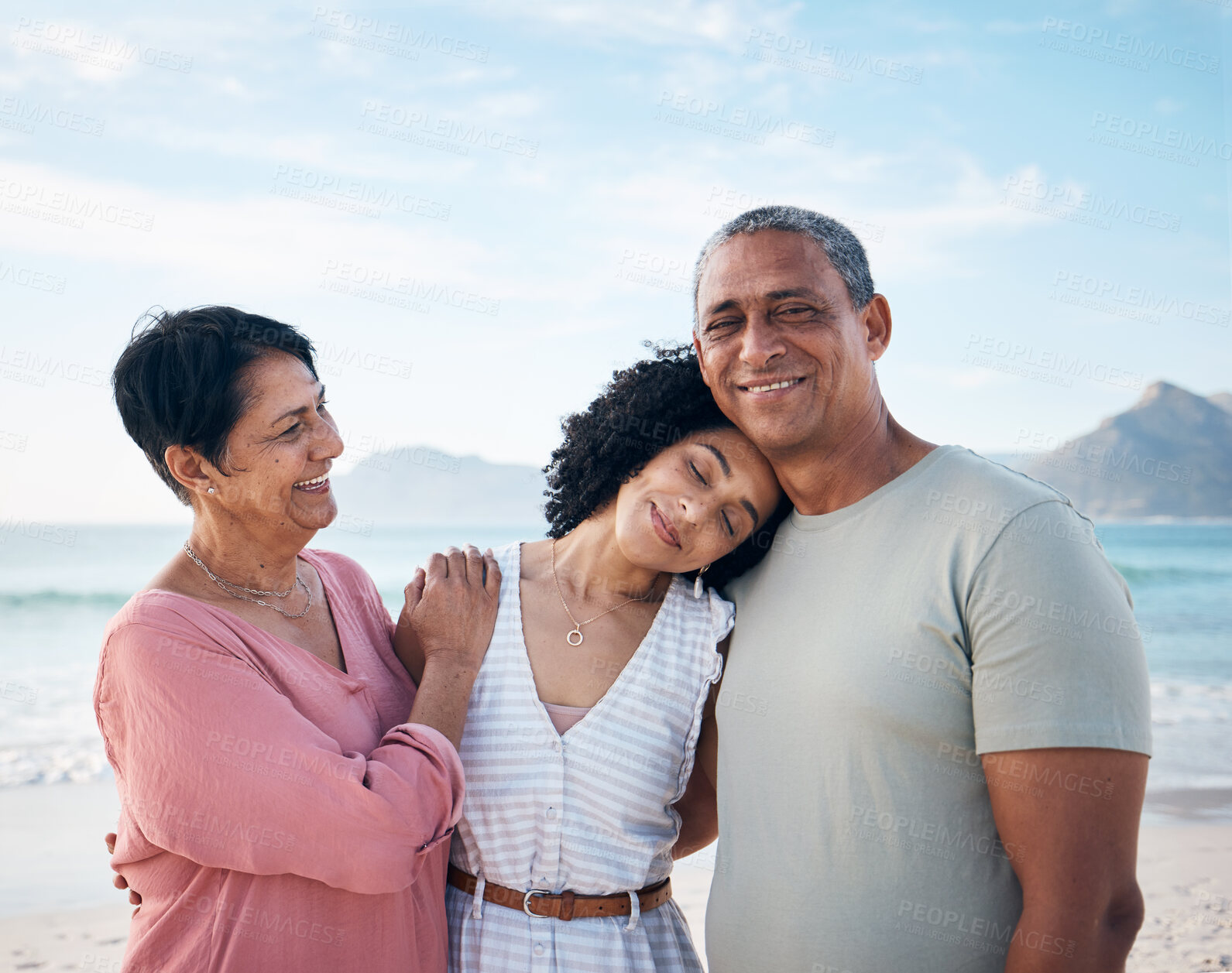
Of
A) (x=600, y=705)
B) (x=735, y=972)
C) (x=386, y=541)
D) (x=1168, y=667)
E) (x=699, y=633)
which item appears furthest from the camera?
(x=386, y=541)

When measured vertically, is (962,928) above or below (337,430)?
below

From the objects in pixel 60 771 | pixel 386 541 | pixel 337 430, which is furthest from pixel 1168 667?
pixel 386 541

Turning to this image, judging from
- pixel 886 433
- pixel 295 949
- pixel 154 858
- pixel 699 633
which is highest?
pixel 886 433

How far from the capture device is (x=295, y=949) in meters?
2.13

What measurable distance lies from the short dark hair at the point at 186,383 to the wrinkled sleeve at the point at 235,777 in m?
0.44

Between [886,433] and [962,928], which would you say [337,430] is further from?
[962,928]

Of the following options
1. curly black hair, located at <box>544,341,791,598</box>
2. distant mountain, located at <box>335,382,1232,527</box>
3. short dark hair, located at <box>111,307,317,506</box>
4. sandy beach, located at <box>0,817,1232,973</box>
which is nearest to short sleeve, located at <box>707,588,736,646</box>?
curly black hair, located at <box>544,341,791,598</box>

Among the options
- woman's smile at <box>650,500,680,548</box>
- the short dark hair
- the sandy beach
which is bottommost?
the sandy beach

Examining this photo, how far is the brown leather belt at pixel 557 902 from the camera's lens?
239 cm

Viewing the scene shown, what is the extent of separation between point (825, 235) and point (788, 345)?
1.05 ft

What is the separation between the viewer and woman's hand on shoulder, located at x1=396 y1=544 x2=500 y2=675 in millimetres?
2555

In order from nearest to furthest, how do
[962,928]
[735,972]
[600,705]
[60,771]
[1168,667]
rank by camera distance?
[962,928] → [735,972] → [600,705] → [60,771] → [1168,667]

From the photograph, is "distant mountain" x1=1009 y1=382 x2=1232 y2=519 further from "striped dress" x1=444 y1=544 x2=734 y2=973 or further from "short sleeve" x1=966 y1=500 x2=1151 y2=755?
"short sleeve" x1=966 y1=500 x2=1151 y2=755

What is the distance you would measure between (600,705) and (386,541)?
3485 cm
